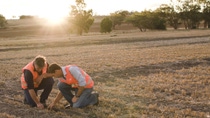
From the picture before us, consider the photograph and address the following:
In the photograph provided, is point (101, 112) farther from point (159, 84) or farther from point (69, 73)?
point (159, 84)

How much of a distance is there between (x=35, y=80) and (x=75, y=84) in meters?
1.19

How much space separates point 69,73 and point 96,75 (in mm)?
6434

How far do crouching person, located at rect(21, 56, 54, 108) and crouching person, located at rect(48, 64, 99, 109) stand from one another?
0.32 metres

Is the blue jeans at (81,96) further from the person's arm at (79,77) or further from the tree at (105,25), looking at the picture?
the tree at (105,25)

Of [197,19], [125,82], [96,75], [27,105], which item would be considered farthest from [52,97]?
[197,19]

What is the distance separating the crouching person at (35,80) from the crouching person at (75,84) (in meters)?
0.32

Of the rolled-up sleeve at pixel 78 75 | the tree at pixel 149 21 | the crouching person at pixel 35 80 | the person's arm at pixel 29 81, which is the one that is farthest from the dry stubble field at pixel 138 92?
the tree at pixel 149 21

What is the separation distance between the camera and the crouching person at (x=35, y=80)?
27.0 feet

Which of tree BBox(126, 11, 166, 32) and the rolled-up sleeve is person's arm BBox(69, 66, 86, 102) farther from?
tree BBox(126, 11, 166, 32)

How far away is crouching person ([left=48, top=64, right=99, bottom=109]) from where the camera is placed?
823 cm

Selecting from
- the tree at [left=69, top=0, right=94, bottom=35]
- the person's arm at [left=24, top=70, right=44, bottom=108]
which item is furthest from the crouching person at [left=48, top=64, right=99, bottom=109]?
the tree at [left=69, top=0, right=94, bottom=35]

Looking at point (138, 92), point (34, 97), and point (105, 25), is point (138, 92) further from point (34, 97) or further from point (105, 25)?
point (105, 25)

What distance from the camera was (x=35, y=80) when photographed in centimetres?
888

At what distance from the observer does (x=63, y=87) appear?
879cm
